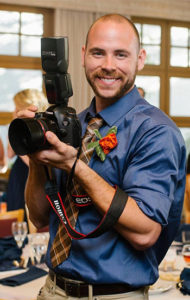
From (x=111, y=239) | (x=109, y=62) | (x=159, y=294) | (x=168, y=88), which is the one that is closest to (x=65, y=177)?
(x=111, y=239)

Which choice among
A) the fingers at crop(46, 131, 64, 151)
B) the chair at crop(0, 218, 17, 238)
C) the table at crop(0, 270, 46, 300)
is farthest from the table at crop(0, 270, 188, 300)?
the chair at crop(0, 218, 17, 238)

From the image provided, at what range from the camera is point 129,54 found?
1.42 m

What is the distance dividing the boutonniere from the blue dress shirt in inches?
0.6

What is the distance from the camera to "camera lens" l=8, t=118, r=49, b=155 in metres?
1.17

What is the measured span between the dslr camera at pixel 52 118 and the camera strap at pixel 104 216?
0.17m

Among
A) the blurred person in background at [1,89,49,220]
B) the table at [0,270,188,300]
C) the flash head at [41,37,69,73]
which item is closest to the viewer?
the flash head at [41,37,69,73]

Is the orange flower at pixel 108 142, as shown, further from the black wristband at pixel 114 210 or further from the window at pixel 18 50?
the window at pixel 18 50

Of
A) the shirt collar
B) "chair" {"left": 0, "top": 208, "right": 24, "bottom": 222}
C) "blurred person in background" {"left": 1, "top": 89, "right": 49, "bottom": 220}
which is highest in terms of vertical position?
the shirt collar

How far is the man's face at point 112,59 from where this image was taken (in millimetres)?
1411

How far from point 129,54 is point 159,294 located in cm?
92

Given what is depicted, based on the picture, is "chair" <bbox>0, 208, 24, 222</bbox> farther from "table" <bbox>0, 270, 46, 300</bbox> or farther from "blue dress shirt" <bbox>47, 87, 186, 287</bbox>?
"blue dress shirt" <bbox>47, 87, 186, 287</bbox>

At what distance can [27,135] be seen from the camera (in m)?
1.20

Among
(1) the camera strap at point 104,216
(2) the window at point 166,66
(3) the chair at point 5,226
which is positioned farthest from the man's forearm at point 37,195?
(2) the window at point 166,66

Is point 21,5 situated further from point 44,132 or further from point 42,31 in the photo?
point 44,132
